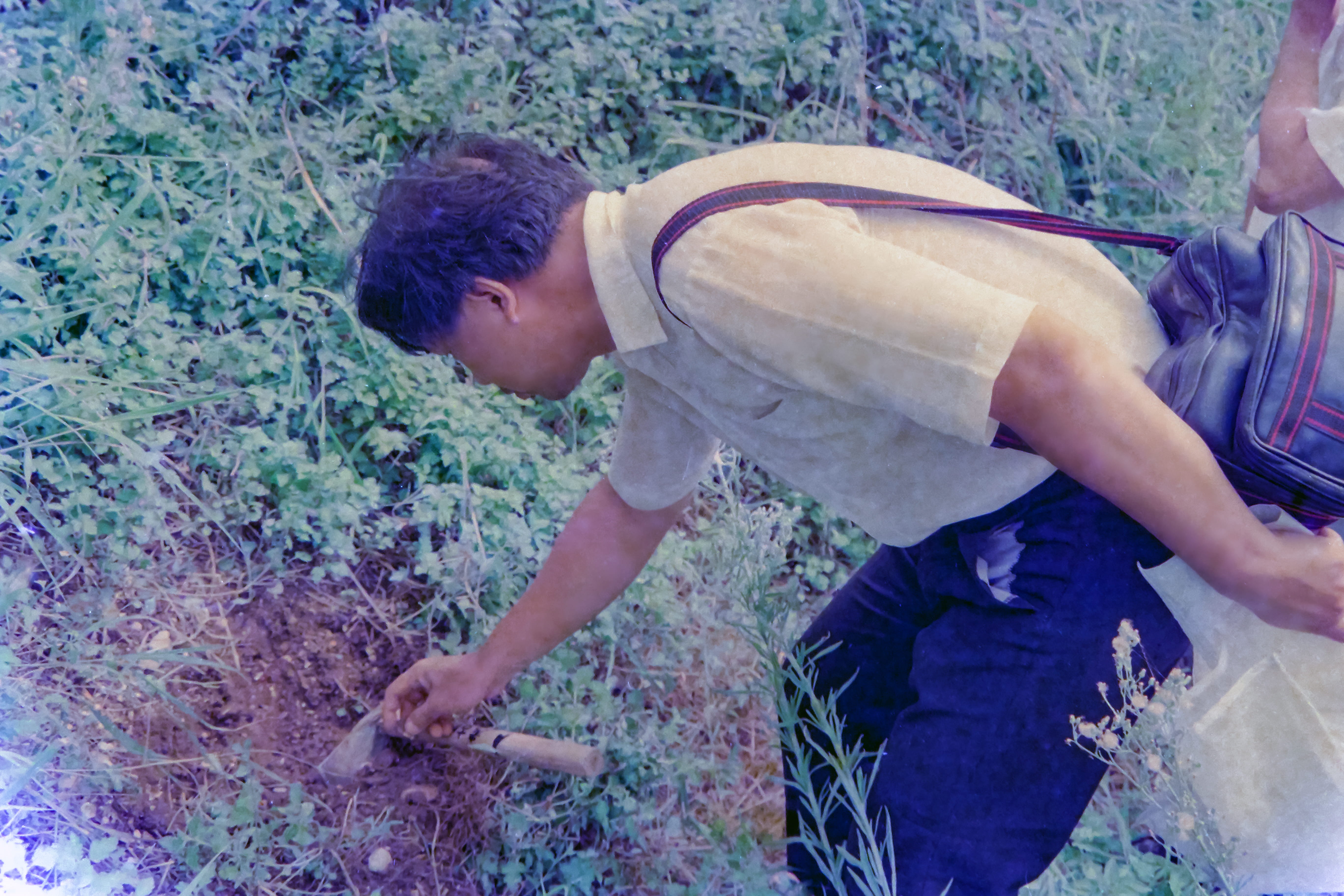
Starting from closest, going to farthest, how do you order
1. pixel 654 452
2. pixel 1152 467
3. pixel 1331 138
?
pixel 1152 467, pixel 1331 138, pixel 654 452

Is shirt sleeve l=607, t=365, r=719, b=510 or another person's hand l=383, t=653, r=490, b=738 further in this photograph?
another person's hand l=383, t=653, r=490, b=738

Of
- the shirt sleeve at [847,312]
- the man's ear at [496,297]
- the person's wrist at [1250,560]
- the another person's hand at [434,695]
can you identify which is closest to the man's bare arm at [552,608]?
the another person's hand at [434,695]

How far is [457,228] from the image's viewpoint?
0.77 m

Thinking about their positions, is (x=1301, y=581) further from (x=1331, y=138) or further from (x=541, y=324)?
(x=541, y=324)

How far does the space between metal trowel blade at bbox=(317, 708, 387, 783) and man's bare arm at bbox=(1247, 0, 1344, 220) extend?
1033mm

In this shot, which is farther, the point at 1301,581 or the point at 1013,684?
the point at 1013,684

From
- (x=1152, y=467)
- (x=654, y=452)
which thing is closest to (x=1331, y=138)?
(x=1152, y=467)

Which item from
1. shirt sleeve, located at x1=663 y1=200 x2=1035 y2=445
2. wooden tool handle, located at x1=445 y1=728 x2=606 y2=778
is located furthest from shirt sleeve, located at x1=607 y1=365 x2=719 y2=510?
wooden tool handle, located at x1=445 y1=728 x2=606 y2=778

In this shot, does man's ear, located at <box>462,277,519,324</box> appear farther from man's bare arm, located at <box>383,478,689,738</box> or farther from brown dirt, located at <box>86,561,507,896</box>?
brown dirt, located at <box>86,561,507,896</box>

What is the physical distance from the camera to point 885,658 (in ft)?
3.41

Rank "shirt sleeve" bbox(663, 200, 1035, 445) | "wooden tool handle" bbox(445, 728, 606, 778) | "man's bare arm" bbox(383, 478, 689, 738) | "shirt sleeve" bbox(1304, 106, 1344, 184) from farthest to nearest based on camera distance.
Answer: "wooden tool handle" bbox(445, 728, 606, 778), "man's bare arm" bbox(383, 478, 689, 738), "shirt sleeve" bbox(1304, 106, 1344, 184), "shirt sleeve" bbox(663, 200, 1035, 445)

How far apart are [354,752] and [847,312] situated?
2.68 ft

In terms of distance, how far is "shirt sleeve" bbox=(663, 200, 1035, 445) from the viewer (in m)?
0.58

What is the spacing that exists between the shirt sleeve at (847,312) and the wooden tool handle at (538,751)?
0.67m
